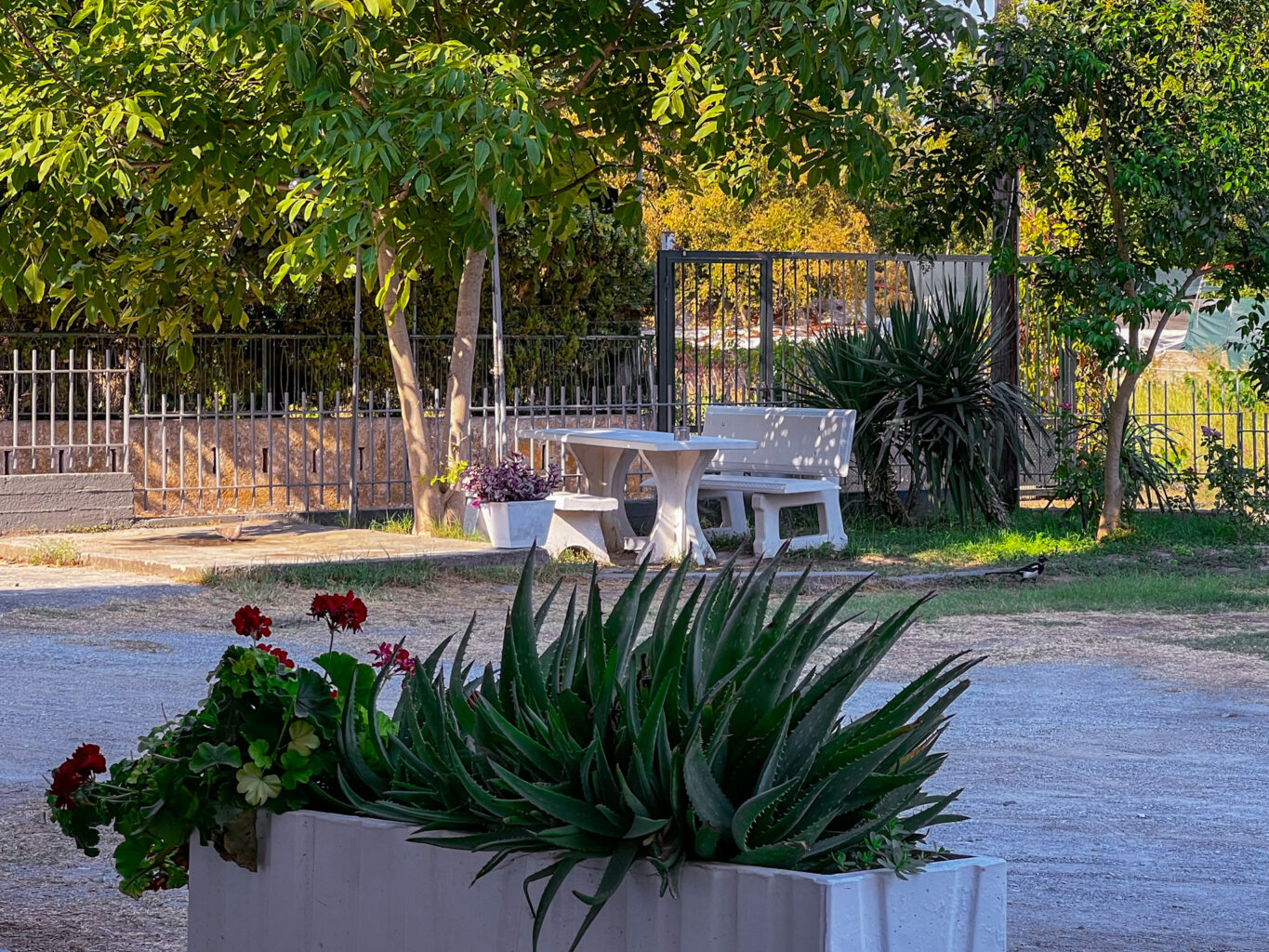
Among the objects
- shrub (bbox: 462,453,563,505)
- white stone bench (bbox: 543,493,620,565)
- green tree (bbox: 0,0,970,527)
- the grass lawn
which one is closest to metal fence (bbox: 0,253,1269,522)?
the grass lawn

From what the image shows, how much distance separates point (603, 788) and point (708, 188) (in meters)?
28.0

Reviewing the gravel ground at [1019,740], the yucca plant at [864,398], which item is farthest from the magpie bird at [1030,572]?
the yucca plant at [864,398]

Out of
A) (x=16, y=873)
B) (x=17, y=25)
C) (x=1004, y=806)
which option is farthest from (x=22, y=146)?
(x=1004, y=806)

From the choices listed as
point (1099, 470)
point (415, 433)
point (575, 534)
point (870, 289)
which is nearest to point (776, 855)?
point (575, 534)

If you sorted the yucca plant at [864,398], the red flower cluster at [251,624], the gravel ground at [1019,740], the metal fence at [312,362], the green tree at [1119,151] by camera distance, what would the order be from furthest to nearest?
the metal fence at [312,362]
the yucca plant at [864,398]
the green tree at [1119,151]
the gravel ground at [1019,740]
the red flower cluster at [251,624]

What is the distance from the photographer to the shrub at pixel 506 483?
37.4ft

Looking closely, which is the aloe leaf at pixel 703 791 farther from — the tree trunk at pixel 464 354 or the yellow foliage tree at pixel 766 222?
the yellow foliage tree at pixel 766 222

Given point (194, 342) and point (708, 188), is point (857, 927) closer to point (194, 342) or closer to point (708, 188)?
point (194, 342)

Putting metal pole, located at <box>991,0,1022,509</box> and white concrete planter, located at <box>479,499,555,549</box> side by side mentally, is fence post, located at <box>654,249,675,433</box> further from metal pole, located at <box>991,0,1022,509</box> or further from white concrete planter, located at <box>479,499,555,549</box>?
white concrete planter, located at <box>479,499,555,549</box>

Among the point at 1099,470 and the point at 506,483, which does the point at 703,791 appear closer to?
the point at 506,483

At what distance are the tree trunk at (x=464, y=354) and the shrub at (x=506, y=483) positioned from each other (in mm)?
905

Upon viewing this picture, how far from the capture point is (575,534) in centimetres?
1135

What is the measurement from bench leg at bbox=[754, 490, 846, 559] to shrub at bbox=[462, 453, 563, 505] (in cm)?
148

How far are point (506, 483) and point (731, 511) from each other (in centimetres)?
209
